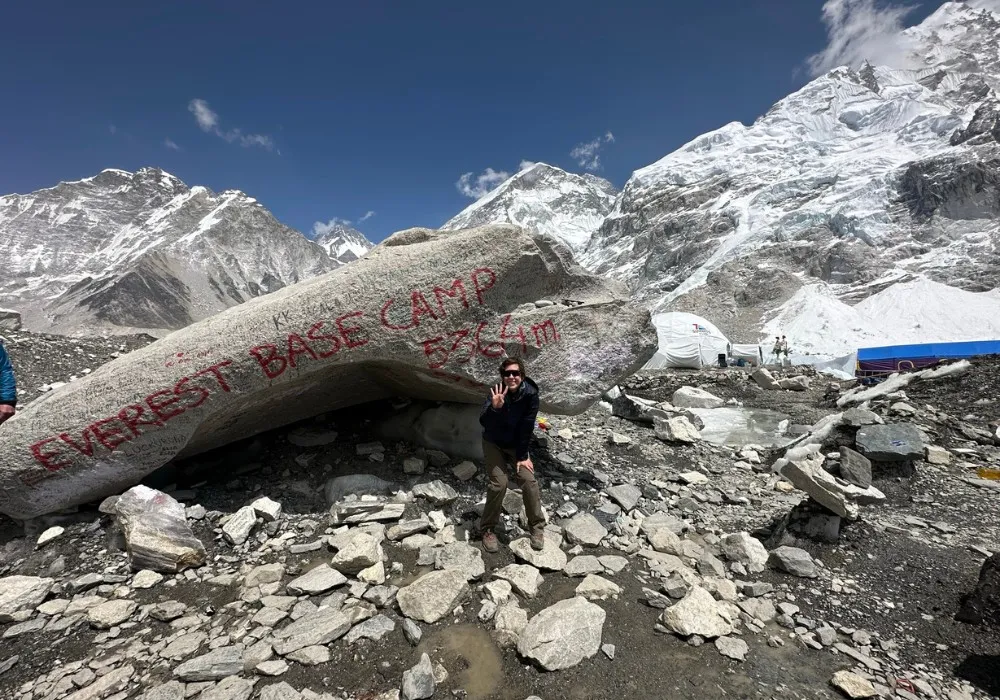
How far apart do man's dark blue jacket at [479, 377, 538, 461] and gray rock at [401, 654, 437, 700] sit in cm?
203

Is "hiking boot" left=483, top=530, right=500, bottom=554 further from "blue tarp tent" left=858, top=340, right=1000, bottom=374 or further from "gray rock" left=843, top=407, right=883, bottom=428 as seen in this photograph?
"blue tarp tent" left=858, top=340, right=1000, bottom=374

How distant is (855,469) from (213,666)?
7.24 meters

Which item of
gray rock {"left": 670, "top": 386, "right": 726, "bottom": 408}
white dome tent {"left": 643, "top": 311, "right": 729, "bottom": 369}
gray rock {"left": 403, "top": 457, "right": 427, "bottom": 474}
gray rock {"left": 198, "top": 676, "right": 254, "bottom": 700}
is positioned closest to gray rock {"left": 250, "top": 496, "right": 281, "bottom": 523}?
gray rock {"left": 403, "top": 457, "right": 427, "bottom": 474}

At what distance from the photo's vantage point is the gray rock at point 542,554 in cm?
411

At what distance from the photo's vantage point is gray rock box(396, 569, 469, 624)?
11.4 ft

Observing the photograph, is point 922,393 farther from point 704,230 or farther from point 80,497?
point 704,230

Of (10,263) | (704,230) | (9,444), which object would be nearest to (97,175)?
(10,263)

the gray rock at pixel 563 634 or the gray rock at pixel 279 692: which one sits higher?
the gray rock at pixel 279 692

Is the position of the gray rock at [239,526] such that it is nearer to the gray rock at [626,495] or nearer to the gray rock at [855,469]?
the gray rock at [626,495]

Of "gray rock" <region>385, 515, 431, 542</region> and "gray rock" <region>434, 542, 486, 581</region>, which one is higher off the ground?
"gray rock" <region>385, 515, 431, 542</region>

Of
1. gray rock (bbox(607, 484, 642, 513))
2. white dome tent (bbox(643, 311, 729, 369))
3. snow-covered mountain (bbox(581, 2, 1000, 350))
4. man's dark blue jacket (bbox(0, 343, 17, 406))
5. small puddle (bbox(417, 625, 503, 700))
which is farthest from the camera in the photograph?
snow-covered mountain (bbox(581, 2, 1000, 350))

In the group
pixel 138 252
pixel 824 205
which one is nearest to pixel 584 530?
pixel 824 205

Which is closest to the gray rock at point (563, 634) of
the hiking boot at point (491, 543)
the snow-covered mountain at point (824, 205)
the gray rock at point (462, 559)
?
the gray rock at point (462, 559)

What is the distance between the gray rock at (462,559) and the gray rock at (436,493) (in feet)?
2.38
